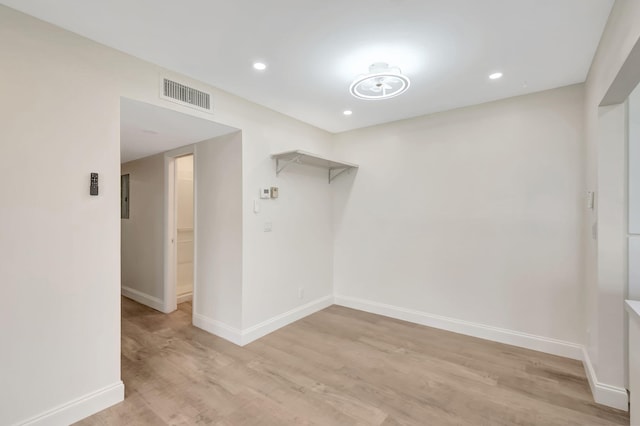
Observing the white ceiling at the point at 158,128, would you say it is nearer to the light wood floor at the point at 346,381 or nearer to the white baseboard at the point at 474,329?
the light wood floor at the point at 346,381

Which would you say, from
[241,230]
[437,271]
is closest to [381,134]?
[437,271]

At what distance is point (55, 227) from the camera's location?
1855 millimetres

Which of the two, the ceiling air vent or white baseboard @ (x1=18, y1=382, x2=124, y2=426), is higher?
the ceiling air vent

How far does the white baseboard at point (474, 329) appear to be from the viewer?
2752 mm

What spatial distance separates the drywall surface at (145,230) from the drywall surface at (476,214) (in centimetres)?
262

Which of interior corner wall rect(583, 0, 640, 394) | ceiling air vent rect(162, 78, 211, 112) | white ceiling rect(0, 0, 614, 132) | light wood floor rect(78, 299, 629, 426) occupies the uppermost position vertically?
white ceiling rect(0, 0, 614, 132)

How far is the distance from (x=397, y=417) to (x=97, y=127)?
2.88 m

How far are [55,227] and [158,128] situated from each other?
1419mm

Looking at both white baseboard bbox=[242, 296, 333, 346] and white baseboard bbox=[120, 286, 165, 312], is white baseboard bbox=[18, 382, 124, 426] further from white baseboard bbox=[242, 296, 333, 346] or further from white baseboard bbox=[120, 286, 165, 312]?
white baseboard bbox=[120, 286, 165, 312]

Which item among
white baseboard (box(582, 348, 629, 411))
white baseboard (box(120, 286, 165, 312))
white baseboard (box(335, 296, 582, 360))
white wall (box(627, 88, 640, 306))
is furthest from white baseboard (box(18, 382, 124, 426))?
white wall (box(627, 88, 640, 306))

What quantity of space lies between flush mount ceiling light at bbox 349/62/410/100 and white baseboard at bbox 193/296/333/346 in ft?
8.49

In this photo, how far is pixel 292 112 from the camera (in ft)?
11.4

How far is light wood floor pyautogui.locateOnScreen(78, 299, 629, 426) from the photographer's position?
1.97 metres

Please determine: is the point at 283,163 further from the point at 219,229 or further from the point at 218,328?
the point at 218,328
